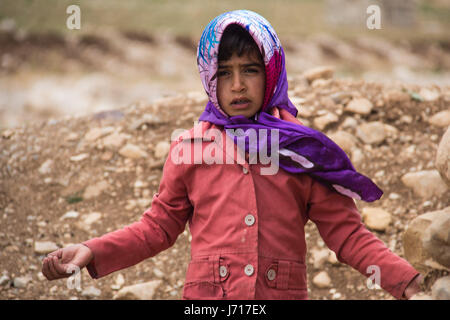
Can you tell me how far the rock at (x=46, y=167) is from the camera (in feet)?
13.9

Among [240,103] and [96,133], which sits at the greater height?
[96,133]

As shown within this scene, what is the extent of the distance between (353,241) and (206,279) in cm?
54

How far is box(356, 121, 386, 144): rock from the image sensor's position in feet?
13.1

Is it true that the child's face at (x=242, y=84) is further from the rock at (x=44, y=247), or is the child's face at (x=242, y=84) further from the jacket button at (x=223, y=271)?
the rock at (x=44, y=247)

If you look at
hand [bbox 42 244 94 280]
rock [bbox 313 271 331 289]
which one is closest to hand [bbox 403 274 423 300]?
hand [bbox 42 244 94 280]

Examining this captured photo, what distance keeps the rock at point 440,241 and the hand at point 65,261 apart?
1.20m

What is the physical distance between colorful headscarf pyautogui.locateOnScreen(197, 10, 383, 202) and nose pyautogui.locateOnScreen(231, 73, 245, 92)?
0.26 feet

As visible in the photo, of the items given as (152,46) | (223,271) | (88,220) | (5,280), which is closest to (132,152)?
(88,220)

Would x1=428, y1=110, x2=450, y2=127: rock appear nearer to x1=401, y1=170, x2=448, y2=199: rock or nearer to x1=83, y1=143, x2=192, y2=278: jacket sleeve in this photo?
x1=401, y1=170, x2=448, y2=199: rock

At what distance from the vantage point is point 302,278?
6.93 feet

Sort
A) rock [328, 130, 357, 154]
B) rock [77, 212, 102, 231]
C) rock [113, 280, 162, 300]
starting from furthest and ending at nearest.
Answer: rock [328, 130, 357, 154], rock [77, 212, 102, 231], rock [113, 280, 162, 300]

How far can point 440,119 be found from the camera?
4.03 m

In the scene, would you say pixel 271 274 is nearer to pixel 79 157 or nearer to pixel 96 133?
pixel 79 157
